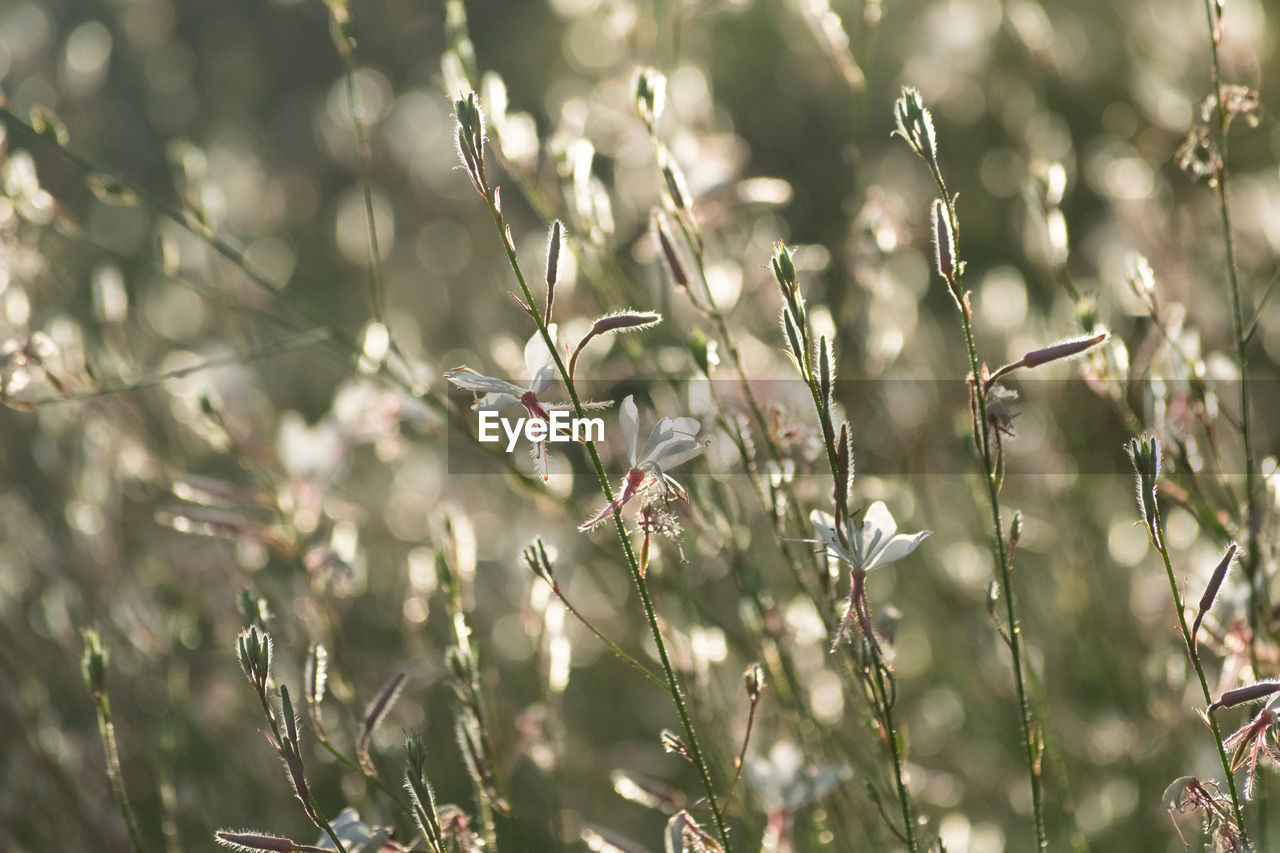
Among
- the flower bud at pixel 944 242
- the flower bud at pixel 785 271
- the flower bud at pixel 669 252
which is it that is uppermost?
the flower bud at pixel 944 242

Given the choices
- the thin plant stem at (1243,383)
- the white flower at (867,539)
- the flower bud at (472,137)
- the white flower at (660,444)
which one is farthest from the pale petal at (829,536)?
the thin plant stem at (1243,383)

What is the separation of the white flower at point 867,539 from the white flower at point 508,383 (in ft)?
0.84

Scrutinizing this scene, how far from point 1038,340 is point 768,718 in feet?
3.18

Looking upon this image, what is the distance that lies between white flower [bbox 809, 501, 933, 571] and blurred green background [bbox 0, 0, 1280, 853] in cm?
24

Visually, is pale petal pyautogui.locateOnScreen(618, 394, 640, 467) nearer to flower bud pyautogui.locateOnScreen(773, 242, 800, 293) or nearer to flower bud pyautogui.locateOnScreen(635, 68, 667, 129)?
flower bud pyautogui.locateOnScreen(773, 242, 800, 293)

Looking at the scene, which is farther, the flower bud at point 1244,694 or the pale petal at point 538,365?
the pale petal at point 538,365

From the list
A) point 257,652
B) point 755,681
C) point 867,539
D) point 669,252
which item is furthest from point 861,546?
point 257,652

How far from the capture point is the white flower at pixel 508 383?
0.82 m

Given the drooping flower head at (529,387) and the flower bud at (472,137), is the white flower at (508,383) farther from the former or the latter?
the flower bud at (472,137)

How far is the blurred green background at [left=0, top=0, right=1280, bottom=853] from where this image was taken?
1335mm

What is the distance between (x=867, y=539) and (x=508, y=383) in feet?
1.03

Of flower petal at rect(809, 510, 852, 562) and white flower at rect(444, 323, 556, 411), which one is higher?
white flower at rect(444, 323, 556, 411)

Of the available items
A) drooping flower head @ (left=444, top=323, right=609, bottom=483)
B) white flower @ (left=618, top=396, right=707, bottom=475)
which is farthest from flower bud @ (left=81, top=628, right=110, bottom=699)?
white flower @ (left=618, top=396, right=707, bottom=475)

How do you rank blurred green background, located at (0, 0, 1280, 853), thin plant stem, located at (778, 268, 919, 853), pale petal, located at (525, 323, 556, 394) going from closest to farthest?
1. thin plant stem, located at (778, 268, 919, 853)
2. pale petal, located at (525, 323, 556, 394)
3. blurred green background, located at (0, 0, 1280, 853)
